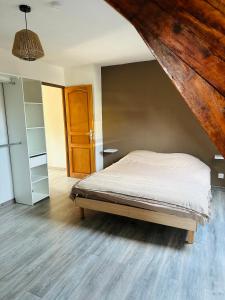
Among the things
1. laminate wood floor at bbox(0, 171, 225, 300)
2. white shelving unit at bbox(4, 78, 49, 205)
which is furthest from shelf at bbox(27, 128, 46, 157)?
laminate wood floor at bbox(0, 171, 225, 300)

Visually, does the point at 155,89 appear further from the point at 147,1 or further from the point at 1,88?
the point at 147,1

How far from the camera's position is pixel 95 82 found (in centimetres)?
424

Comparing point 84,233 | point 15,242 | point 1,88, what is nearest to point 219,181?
point 84,233

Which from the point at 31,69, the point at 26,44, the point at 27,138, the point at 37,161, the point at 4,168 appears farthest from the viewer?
the point at 31,69

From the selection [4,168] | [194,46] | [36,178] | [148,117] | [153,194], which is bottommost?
[36,178]

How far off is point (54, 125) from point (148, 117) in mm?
2506

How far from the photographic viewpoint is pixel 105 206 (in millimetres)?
2523

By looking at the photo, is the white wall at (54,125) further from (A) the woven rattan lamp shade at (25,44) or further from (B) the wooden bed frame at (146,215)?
(A) the woven rattan lamp shade at (25,44)

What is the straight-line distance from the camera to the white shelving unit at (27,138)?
9.94ft

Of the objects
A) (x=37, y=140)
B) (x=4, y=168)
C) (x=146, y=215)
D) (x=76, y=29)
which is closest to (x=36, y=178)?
(x=4, y=168)

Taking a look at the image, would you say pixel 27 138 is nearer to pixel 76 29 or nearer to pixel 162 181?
pixel 76 29

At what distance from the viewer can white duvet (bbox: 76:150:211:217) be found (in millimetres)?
2172

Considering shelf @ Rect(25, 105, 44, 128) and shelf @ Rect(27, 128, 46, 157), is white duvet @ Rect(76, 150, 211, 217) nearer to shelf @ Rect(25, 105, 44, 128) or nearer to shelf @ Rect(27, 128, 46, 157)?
shelf @ Rect(27, 128, 46, 157)

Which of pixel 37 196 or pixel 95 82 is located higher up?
pixel 95 82
